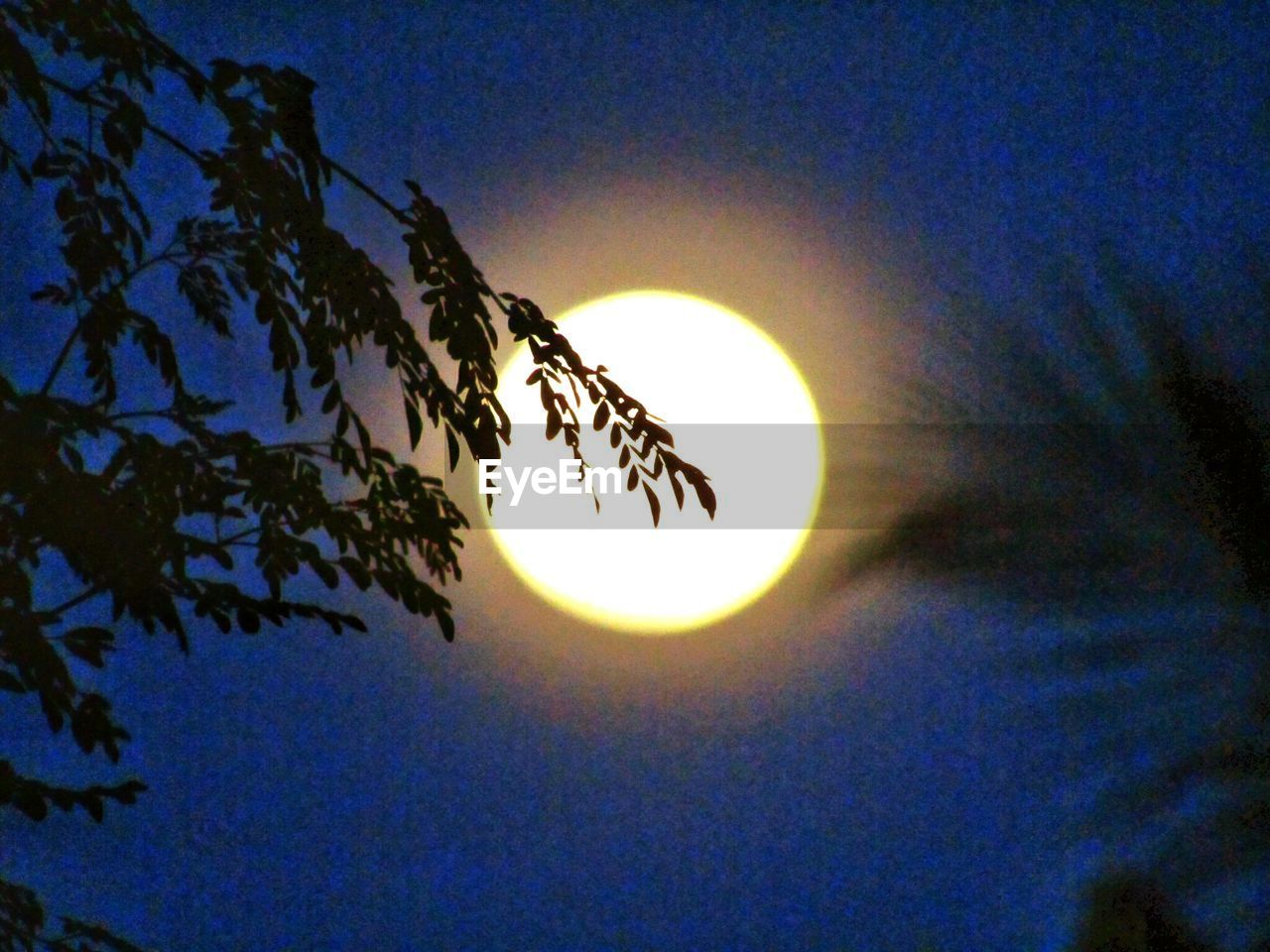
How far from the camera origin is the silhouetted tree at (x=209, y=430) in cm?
124

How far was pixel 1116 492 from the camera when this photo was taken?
67.2 inches

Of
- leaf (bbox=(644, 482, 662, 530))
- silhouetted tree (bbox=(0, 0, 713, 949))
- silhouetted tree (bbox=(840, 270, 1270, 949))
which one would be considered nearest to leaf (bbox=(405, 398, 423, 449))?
silhouetted tree (bbox=(0, 0, 713, 949))

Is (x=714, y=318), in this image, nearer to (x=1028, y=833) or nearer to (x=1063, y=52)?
(x=1063, y=52)

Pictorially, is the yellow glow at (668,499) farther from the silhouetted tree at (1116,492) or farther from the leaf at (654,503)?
the leaf at (654,503)

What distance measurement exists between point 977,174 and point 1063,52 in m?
0.43

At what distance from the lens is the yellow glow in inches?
116

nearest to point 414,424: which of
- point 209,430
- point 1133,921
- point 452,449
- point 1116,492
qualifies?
point 452,449

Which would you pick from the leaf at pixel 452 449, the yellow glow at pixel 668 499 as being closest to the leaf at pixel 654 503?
the leaf at pixel 452 449

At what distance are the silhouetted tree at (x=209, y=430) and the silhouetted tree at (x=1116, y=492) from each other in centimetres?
47

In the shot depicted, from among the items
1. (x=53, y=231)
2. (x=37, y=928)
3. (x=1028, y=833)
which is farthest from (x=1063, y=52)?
(x=37, y=928)

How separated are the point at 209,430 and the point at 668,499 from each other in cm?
164

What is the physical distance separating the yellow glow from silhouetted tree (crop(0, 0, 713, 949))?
1.19 m

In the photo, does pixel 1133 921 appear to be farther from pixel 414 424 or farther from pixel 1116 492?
pixel 414 424

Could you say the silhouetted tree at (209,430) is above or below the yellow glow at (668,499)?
below
